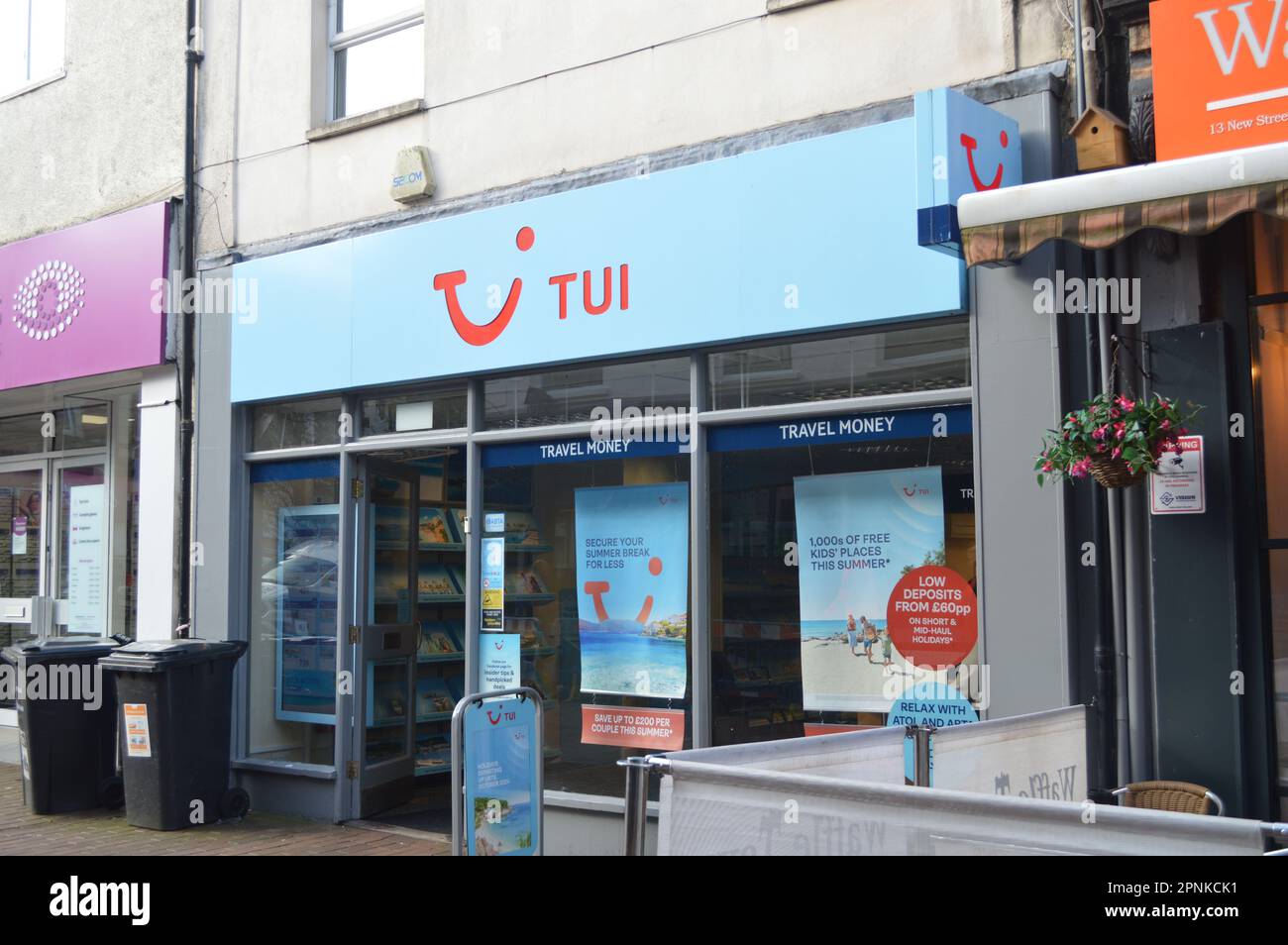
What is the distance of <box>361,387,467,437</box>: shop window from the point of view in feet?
28.4

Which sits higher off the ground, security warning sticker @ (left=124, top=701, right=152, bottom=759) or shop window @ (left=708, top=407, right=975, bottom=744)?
shop window @ (left=708, top=407, right=975, bottom=744)

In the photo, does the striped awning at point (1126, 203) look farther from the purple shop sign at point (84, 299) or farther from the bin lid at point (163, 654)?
the purple shop sign at point (84, 299)

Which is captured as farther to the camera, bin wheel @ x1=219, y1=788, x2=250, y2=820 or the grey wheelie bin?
bin wheel @ x1=219, y1=788, x2=250, y2=820

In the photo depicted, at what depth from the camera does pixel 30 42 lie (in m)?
12.4

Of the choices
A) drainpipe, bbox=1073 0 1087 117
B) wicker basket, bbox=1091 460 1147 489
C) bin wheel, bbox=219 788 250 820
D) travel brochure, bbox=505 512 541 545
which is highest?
drainpipe, bbox=1073 0 1087 117

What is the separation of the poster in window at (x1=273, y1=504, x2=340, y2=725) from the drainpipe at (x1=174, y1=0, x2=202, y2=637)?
0.75m

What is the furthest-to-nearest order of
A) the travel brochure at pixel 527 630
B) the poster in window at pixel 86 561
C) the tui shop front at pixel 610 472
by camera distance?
the poster in window at pixel 86 561
the travel brochure at pixel 527 630
the tui shop front at pixel 610 472

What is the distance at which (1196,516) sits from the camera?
18.5ft

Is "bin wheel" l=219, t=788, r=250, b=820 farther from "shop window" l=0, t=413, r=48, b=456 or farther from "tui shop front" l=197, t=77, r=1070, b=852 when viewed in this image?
"shop window" l=0, t=413, r=48, b=456

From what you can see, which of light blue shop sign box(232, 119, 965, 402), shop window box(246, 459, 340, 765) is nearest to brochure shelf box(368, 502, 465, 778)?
shop window box(246, 459, 340, 765)

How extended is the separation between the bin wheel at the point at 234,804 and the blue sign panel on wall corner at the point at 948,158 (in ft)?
20.5

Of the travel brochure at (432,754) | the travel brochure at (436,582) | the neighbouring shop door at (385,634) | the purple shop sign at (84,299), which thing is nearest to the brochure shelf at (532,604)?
the neighbouring shop door at (385,634)

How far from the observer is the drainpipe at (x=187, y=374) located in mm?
10195
